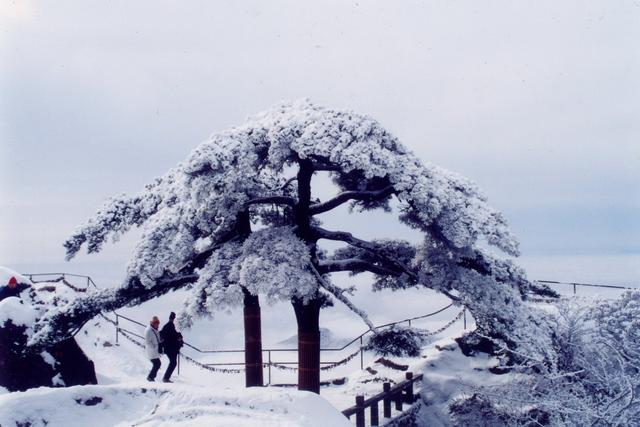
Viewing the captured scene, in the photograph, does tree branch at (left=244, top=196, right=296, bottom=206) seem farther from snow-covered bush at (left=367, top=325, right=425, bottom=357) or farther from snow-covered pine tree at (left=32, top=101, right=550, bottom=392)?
snow-covered bush at (left=367, top=325, right=425, bottom=357)

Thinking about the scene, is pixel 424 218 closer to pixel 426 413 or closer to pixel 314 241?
pixel 314 241

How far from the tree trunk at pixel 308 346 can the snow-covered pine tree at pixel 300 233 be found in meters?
0.02

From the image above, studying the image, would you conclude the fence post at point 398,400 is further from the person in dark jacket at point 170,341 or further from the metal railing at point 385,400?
the person in dark jacket at point 170,341

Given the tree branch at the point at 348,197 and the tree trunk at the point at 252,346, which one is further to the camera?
the tree trunk at the point at 252,346

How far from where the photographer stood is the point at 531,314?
1326cm

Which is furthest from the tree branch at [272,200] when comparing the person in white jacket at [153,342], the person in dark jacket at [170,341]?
the person in white jacket at [153,342]

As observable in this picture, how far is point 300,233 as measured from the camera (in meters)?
13.7

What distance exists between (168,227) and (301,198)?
Answer: 10.1 ft

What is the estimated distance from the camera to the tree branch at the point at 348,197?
13062mm

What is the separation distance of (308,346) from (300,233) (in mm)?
2614

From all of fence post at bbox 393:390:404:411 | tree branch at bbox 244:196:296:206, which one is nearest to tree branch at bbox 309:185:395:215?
tree branch at bbox 244:196:296:206

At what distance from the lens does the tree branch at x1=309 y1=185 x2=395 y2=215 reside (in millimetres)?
13062

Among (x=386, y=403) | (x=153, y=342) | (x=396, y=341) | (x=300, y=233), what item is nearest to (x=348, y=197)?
(x=300, y=233)

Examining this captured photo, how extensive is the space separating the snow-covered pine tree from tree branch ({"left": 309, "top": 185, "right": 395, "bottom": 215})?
0.11ft
